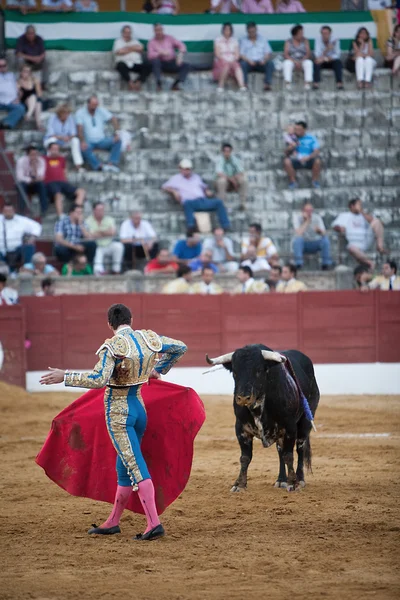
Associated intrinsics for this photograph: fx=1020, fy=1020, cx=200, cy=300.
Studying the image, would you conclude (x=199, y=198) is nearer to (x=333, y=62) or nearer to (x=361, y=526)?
(x=333, y=62)

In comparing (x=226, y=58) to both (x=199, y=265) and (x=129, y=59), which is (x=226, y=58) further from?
(x=199, y=265)

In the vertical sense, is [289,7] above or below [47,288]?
above

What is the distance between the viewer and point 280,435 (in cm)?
689

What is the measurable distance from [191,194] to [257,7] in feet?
15.0

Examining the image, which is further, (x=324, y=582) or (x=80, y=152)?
(x=80, y=152)

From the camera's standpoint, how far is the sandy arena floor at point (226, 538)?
4496mm

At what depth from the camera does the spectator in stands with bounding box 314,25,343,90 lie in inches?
651

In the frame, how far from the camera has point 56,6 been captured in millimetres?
16766

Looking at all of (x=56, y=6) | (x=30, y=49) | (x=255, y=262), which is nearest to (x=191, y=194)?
(x=255, y=262)

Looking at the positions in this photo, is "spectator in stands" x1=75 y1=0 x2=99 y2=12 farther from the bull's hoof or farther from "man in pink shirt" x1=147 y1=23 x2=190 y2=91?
the bull's hoof

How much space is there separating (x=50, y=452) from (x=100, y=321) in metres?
7.11

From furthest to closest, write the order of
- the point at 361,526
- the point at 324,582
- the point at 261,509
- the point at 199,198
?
1. the point at 199,198
2. the point at 261,509
3. the point at 361,526
4. the point at 324,582

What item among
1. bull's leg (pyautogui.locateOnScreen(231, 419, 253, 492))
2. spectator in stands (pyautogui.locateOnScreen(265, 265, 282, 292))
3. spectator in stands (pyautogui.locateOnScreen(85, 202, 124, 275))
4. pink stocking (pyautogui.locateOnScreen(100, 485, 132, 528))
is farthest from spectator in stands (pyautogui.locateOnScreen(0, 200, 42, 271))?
pink stocking (pyautogui.locateOnScreen(100, 485, 132, 528))

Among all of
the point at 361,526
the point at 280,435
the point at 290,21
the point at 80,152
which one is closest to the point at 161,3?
the point at 290,21
